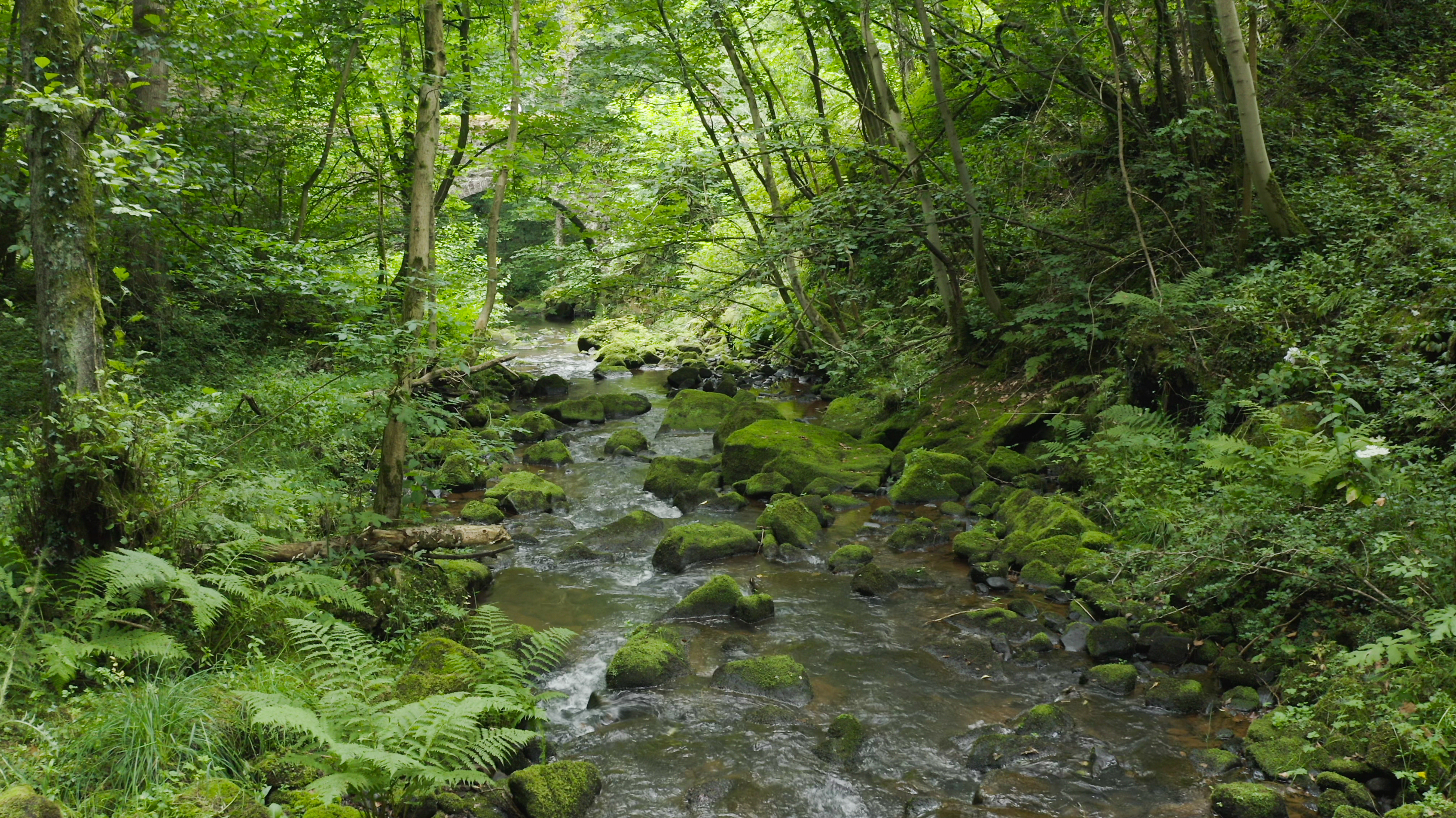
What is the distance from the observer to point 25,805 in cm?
299

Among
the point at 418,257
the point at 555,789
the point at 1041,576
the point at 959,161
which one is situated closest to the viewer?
the point at 555,789

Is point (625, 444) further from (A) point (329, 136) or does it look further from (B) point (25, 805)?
(B) point (25, 805)

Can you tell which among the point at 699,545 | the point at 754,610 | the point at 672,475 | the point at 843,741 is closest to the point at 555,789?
the point at 843,741

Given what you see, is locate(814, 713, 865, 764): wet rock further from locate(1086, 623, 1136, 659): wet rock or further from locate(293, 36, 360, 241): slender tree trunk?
locate(293, 36, 360, 241): slender tree trunk

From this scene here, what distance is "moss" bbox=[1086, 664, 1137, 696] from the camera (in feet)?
20.0

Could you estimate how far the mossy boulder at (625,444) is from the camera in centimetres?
1427

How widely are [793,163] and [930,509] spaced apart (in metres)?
9.78

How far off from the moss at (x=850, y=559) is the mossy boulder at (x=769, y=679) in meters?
2.43

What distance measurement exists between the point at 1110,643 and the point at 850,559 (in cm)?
303

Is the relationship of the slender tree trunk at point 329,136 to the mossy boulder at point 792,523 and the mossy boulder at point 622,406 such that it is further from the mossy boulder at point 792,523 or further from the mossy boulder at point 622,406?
the mossy boulder at point 792,523

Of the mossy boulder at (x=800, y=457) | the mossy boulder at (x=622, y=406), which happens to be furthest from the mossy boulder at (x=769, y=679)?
the mossy boulder at (x=622, y=406)

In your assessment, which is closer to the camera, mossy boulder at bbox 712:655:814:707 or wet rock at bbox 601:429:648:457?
mossy boulder at bbox 712:655:814:707

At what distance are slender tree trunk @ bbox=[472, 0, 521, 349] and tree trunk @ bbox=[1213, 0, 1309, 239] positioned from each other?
33.4ft

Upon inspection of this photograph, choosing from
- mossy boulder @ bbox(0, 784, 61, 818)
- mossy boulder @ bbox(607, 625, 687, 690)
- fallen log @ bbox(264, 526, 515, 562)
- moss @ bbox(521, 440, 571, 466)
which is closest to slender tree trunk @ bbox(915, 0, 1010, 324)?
moss @ bbox(521, 440, 571, 466)
